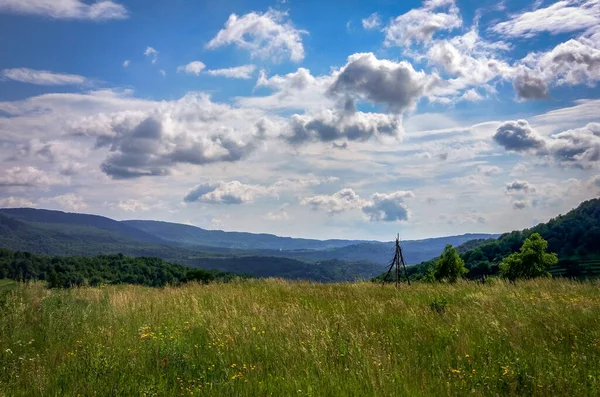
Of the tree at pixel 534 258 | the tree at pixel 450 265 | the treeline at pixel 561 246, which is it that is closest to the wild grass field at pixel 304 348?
the tree at pixel 534 258

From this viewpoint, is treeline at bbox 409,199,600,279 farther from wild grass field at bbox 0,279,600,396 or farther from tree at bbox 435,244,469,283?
wild grass field at bbox 0,279,600,396

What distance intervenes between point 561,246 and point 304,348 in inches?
7713

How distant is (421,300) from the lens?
12133 mm

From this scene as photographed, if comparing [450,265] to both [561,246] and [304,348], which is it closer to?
[304,348]

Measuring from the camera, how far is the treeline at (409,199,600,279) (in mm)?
132750

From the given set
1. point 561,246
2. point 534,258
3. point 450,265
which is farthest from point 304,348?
point 561,246

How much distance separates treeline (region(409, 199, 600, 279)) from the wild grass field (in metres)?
116

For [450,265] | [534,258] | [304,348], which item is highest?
[304,348]

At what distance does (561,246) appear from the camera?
552 feet

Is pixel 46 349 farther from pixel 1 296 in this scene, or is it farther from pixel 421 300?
pixel 421 300

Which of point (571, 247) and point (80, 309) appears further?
point (571, 247)

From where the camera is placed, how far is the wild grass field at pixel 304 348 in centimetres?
577

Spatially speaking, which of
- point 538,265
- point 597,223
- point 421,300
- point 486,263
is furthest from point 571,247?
point 421,300

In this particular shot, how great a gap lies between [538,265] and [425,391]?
52.7 m
